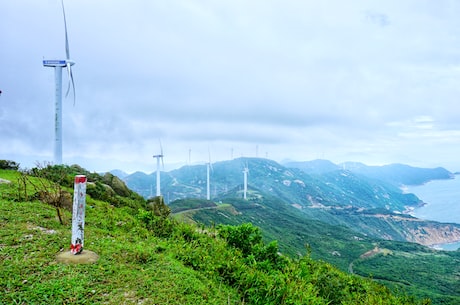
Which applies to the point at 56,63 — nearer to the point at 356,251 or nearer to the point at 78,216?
the point at 78,216

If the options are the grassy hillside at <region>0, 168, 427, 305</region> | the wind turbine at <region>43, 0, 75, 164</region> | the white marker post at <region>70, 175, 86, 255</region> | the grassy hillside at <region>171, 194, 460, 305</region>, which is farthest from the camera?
the grassy hillside at <region>171, 194, 460, 305</region>

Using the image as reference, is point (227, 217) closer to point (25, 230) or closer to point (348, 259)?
point (348, 259)

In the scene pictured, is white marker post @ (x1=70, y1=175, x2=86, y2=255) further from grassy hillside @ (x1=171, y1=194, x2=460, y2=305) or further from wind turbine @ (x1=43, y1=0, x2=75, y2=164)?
grassy hillside @ (x1=171, y1=194, x2=460, y2=305)

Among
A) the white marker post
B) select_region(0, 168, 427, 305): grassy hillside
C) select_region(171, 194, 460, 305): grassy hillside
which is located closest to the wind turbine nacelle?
select_region(0, 168, 427, 305): grassy hillside

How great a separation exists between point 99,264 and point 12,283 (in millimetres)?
1734

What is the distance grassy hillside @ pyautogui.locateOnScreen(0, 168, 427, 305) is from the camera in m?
6.22

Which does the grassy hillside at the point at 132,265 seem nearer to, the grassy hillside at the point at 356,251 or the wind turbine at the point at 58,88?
the wind turbine at the point at 58,88

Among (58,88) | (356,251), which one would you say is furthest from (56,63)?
(356,251)

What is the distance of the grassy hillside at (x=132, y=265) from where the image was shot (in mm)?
6223

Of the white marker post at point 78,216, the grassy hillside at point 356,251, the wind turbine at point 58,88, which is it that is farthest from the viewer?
the grassy hillside at point 356,251

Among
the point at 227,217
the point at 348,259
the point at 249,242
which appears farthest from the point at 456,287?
the point at 249,242

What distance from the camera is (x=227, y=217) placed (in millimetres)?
121188

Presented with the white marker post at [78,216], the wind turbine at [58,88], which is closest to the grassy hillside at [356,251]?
the wind turbine at [58,88]

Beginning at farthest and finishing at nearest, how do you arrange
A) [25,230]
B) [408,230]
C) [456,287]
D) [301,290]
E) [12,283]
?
[408,230] → [456,287] → [301,290] → [25,230] → [12,283]
